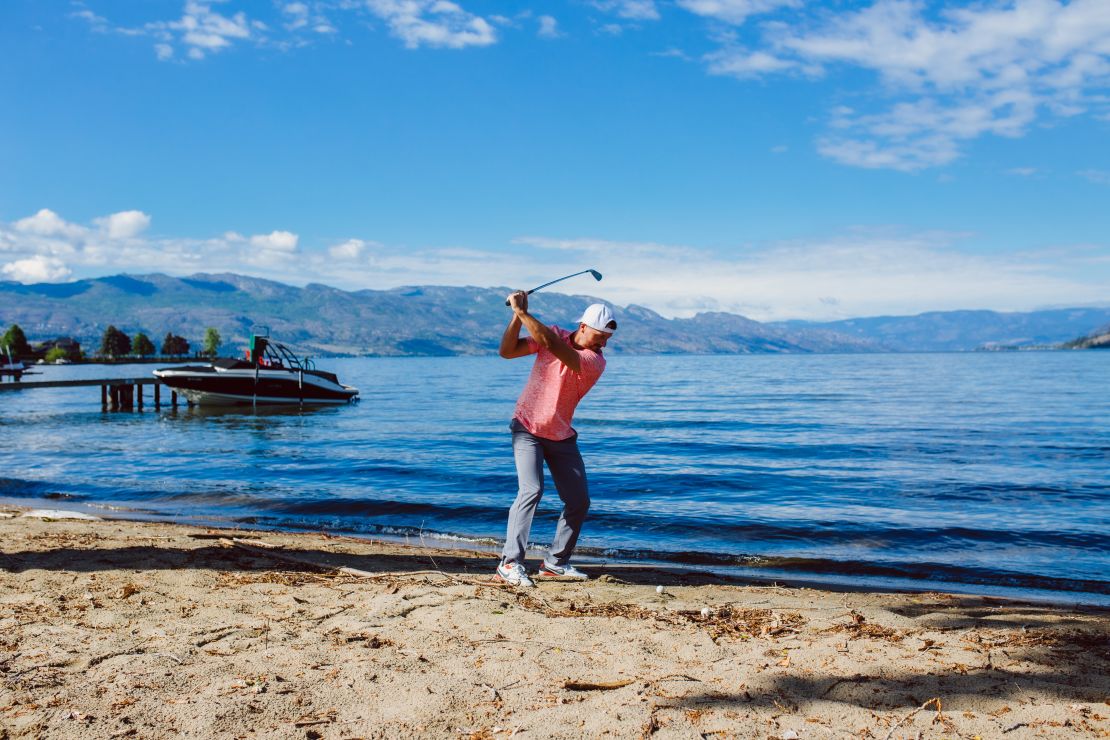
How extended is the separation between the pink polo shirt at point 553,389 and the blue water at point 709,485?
430 cm

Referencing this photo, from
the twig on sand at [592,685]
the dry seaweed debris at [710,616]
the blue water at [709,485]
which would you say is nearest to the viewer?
the twig on sand at [592,685]

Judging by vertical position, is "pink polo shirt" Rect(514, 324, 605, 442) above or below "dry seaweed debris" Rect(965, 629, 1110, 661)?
above

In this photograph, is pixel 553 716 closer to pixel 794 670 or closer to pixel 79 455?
pixel 794 670

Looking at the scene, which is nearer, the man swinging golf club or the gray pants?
the man swinging golf club

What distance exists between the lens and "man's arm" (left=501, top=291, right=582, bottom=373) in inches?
239

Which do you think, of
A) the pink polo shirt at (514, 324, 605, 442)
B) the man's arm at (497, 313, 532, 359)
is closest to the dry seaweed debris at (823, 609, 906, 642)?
the pink polo shirt at (514, 324, 605, 442)

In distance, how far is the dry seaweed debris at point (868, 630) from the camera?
5.11 metres

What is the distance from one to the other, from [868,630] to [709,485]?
1155 cm

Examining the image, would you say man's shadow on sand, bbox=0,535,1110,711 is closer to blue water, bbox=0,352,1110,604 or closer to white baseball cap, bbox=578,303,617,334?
blue water, bbox=0,352,1110,604

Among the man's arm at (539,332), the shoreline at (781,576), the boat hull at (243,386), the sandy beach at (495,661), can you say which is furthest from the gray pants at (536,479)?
the boat hull at (243,386)

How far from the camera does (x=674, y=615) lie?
5.82 meters

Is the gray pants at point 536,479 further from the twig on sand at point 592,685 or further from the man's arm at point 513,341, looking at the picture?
the twig on sand at point 592,685

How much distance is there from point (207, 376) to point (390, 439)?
903 inches

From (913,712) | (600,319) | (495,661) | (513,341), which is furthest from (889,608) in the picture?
(513,341)
